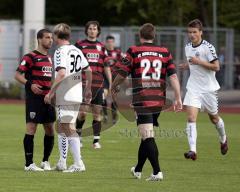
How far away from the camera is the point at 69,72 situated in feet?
43.7

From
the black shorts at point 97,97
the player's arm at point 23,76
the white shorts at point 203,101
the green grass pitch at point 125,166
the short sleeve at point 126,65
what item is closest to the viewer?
the green grass pitch at point 125,166

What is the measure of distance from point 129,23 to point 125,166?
3525 centimetres

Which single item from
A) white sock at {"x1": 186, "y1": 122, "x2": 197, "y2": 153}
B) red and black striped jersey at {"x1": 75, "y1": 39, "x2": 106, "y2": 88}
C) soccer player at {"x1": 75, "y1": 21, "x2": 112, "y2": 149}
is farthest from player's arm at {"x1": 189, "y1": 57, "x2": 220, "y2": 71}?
red and black striped jersey at {"x1": 75, "y1": 39, "x2": 106, "y2": 88}

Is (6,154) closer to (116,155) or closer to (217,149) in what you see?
(116,155)

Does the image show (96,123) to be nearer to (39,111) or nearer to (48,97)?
(39,111)

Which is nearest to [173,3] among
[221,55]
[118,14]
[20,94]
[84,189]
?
[118,14]

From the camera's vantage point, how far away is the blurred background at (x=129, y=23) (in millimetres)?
36938

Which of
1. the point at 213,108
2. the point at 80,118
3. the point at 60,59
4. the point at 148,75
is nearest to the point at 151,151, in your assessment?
the point at 148,75

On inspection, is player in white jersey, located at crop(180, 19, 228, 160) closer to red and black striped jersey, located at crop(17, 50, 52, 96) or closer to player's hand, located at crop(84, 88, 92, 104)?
player's hand, located at crop(84, 88, 92, 104)

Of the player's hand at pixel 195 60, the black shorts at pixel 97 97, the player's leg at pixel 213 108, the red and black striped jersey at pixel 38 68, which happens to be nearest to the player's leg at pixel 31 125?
the red and black striped jersey at pixel 38 68

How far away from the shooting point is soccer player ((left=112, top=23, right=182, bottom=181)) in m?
12.5

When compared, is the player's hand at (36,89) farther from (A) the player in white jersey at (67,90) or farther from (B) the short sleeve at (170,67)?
(B) the short sleeve at (170,67)

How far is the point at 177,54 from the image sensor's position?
1481 inches

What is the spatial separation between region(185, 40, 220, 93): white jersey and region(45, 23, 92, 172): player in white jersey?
299 cm
